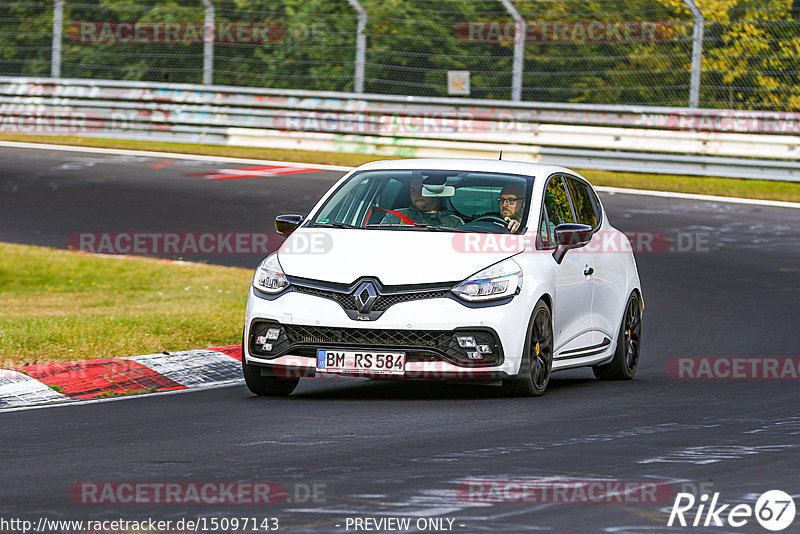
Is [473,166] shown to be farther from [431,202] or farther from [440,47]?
[440,47]

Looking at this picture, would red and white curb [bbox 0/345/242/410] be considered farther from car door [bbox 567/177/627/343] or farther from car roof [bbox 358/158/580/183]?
car door [bbox 567/177/627/343]

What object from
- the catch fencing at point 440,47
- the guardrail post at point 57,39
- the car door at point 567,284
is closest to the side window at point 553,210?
the car door at point 567,284

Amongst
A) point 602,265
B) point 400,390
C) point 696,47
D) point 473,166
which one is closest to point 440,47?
point 696,47

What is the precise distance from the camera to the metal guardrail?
2386cm

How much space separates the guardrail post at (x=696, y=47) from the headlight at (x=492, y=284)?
15.4 metres

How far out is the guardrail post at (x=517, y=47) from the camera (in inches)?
970

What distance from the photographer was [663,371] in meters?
11.2

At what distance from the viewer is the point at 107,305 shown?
1427 cm

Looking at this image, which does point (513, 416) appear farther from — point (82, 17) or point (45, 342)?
point (82, 17)

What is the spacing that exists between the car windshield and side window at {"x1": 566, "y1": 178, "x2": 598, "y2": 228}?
0.79m

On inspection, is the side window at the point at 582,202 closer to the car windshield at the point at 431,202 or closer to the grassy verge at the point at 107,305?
the car windshield at the point at 431,202

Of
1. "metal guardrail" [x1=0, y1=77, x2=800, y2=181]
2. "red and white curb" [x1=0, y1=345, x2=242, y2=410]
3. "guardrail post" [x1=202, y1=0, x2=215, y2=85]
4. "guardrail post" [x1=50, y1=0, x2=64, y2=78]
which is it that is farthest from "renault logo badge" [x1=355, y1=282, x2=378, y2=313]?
"guardrail post" [x1=50, y1=0, x2=64, y2=78]

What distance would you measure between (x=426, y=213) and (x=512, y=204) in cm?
59

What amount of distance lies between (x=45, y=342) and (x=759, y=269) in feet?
29.3
